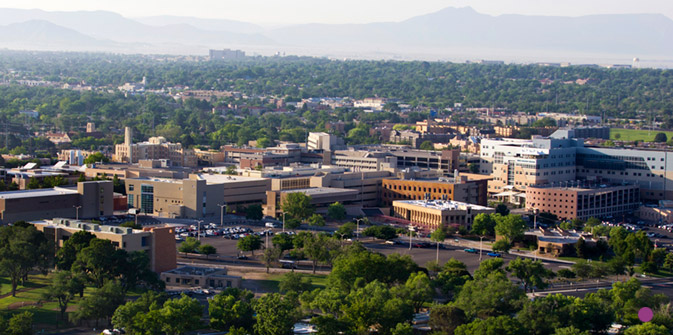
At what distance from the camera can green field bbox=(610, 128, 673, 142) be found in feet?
236

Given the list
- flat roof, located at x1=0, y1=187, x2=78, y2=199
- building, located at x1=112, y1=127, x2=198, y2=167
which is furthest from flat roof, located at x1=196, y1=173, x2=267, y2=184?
building, located at x1=112, y1=127, x2=198, y2=167

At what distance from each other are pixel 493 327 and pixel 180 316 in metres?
5.40

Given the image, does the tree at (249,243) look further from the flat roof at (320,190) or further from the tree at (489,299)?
the tree at (489,299)

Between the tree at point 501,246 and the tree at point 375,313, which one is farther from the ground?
the tree at point 375,313

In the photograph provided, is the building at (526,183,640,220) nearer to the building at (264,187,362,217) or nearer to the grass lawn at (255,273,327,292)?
the building at (264,187,362,217)

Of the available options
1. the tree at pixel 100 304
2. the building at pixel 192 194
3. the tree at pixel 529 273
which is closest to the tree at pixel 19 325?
the tree at pixel 100 304

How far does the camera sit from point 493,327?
66.8 ft

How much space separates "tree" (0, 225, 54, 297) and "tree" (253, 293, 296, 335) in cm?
591

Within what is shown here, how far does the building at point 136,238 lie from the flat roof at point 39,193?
226 inches

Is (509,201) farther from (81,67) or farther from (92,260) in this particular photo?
(81,67)

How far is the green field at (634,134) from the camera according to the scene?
236 feet

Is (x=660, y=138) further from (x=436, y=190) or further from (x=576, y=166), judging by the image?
(x=436, y=190)

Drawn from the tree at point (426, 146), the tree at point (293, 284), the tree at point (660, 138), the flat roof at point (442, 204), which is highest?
the tree at point (660, 138)

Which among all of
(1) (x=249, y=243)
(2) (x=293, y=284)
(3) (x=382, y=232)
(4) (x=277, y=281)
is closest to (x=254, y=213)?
(3) (x=382, y=232)
